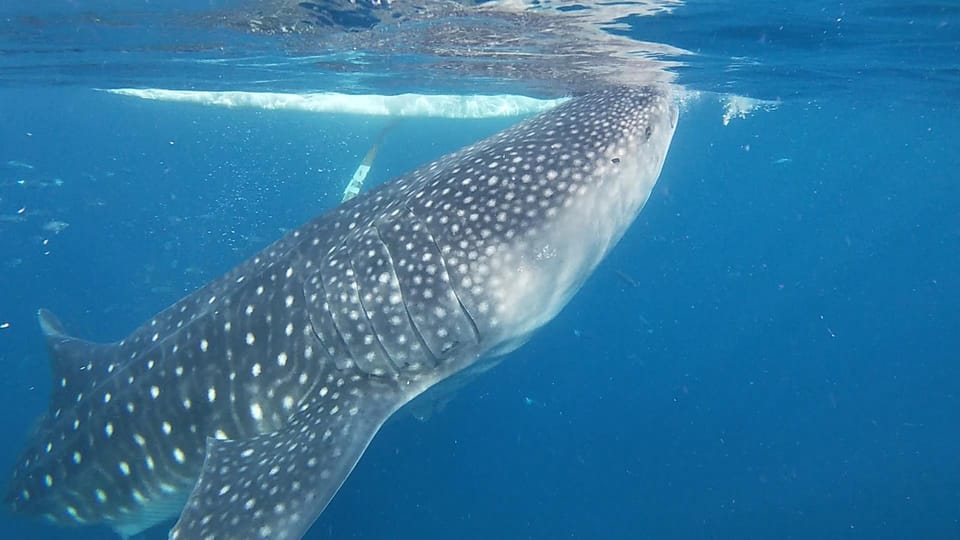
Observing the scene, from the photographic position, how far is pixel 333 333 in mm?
4762

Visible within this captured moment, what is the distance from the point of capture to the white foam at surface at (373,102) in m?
19.4

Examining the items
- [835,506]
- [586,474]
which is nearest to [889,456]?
[835,506]

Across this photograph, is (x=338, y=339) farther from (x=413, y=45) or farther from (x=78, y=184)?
(x=78, y=184)

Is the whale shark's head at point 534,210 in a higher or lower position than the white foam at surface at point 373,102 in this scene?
higher

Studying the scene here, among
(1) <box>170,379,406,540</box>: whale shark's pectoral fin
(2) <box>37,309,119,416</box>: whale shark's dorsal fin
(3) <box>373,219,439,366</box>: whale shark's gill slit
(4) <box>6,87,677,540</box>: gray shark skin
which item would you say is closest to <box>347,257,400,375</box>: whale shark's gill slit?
(4) <box>6,87,677,540</box>: gray shark skin

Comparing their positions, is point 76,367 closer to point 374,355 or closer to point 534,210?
point 374,355

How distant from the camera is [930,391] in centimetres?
3127

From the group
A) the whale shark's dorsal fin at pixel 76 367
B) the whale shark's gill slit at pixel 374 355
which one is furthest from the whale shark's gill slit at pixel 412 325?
the whale shark's dorsal fin at pixel 76 367

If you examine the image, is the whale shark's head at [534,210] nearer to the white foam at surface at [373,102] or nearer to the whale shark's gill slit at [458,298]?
the whale shark's gill slit at [458,298]

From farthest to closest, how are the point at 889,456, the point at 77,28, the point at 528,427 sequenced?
the point at 889,456 < the point at 528,427 < the point at 77,28

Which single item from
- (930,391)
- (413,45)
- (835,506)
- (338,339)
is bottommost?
(930,391)

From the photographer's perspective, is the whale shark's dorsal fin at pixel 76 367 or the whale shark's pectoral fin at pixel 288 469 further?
the whale shark's dorsal fin at pixel 76 367

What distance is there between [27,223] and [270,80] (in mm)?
39164

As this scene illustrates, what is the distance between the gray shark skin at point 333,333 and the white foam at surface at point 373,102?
43.5 feet
